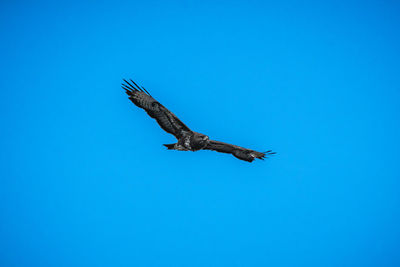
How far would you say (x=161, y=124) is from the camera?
19.1 feet

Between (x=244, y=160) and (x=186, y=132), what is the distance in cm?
152

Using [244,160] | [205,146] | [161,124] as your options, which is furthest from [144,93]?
[244,160]

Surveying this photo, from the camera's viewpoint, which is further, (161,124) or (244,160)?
(244,160)

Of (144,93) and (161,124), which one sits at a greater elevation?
(144,93)

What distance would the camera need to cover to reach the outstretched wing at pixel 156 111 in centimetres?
565

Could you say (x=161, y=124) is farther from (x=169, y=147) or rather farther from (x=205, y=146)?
(x=205, y=146)

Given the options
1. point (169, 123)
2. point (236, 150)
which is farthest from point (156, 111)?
point (236, 150)

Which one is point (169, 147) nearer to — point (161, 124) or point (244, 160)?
point (161, 124)

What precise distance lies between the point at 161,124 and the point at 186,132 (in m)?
0.56

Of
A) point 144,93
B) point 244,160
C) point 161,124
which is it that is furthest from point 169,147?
point 244,160

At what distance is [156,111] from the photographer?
5.71 meters

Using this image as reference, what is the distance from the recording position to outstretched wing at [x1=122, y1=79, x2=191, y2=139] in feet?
18.5

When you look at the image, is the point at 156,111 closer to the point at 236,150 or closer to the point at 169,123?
the point at 169,123

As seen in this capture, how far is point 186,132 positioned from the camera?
18.7 ft
